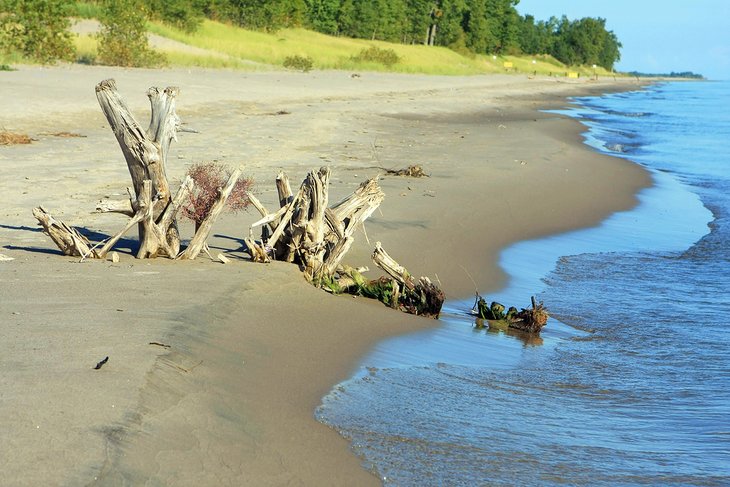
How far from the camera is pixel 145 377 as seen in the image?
201 inches

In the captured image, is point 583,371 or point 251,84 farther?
point 251,84

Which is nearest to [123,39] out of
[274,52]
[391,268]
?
[274,52]

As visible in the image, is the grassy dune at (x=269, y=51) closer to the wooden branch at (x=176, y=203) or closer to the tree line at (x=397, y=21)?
the tree line at (x=397, y=21)

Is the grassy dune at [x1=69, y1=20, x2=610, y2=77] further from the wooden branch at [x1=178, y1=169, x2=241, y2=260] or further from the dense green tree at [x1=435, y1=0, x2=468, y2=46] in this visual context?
the wooden branch at [x1=178, y1=169, x2=241, y2=260]

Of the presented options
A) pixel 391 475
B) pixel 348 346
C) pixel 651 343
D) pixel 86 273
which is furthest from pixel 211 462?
pixel 651 343

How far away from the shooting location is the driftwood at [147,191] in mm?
7965

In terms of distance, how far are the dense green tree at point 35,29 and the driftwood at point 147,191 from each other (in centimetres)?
2297

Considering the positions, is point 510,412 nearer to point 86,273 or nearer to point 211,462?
point 211,462

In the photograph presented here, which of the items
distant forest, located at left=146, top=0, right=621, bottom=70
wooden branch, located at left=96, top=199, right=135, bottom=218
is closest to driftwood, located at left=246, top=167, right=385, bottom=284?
wooden branch, located at left=96, top=199, right=135, bottom=218

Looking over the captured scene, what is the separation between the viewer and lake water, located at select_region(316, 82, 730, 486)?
5.06m

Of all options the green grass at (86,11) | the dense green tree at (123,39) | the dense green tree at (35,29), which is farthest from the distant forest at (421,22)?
the dense green tree at (35,29)

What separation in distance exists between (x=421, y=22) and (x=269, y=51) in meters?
49.7

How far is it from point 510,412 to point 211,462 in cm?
220

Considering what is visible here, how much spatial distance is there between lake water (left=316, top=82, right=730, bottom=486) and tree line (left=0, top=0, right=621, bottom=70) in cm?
2347
